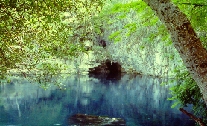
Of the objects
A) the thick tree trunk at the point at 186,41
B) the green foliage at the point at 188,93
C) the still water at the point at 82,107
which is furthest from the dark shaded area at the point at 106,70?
the thick tree trunk at the point at 186,41

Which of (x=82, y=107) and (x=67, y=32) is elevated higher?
(x=67, y=32)

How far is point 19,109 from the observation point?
52.8ft

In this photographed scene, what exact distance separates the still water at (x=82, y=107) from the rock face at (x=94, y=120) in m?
0.36

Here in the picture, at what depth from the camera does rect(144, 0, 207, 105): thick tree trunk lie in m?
2.23

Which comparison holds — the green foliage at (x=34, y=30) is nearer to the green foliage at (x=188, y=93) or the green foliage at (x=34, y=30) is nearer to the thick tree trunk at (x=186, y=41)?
the thick tree trunk at (x=186, y=41)

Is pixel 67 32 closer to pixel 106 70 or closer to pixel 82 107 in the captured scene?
pixel 82 107

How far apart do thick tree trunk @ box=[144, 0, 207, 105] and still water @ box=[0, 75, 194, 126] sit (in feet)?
37.5

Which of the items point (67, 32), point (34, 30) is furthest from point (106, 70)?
point (34, 30)

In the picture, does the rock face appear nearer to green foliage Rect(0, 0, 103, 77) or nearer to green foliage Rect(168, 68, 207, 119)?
green foliage Rect(168, 68, 207, 119)

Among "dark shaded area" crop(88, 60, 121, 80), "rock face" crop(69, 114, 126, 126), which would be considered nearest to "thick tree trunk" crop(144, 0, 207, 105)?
"rock face" crop(69, 114, 126, 126)

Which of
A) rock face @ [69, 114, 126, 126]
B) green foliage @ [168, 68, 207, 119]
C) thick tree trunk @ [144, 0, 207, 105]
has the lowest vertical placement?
rock face @ [69, 114, 126, 126]

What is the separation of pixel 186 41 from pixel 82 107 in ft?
50.4

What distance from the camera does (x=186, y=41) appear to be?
2252 mm

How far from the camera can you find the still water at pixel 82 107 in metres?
13.9
